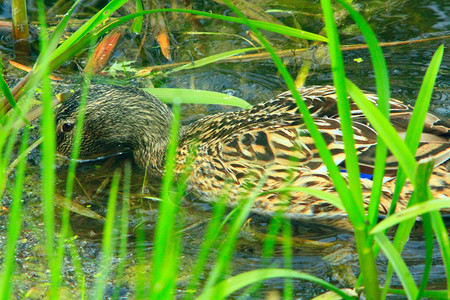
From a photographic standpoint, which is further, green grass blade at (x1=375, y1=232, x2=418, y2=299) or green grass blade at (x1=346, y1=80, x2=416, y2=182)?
green grass blade at (x1=375, y1=232, x2=418, y2=299)

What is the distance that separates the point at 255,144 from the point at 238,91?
1396 mm

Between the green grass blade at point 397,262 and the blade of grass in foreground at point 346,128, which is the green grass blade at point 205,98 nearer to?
the blade of grass in foreground at point 346,128

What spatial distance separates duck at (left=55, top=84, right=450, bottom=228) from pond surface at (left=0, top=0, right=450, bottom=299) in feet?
0.55

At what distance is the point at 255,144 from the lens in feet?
14.1

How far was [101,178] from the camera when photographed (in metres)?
4.89

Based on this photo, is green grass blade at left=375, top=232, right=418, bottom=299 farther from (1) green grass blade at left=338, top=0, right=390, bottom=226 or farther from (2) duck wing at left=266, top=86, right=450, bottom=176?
(2) duck wing at left=266, top=86, right=450, bottom=176

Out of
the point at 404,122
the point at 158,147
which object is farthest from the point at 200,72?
the point at 404,122

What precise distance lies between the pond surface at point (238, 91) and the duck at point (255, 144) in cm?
17

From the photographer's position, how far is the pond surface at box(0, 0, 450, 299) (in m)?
3.61

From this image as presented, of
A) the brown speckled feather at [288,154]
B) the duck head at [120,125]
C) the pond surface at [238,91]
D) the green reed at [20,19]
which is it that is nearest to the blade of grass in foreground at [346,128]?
the pond surface at [238,91]

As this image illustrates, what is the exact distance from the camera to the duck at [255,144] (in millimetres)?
3998

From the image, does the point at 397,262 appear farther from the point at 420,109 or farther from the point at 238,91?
the point at 238,91

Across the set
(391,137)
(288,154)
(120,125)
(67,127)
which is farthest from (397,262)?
(67,127)

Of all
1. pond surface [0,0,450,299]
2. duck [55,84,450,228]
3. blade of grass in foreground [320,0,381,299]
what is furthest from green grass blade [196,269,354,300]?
duck [55,84,450,228]
